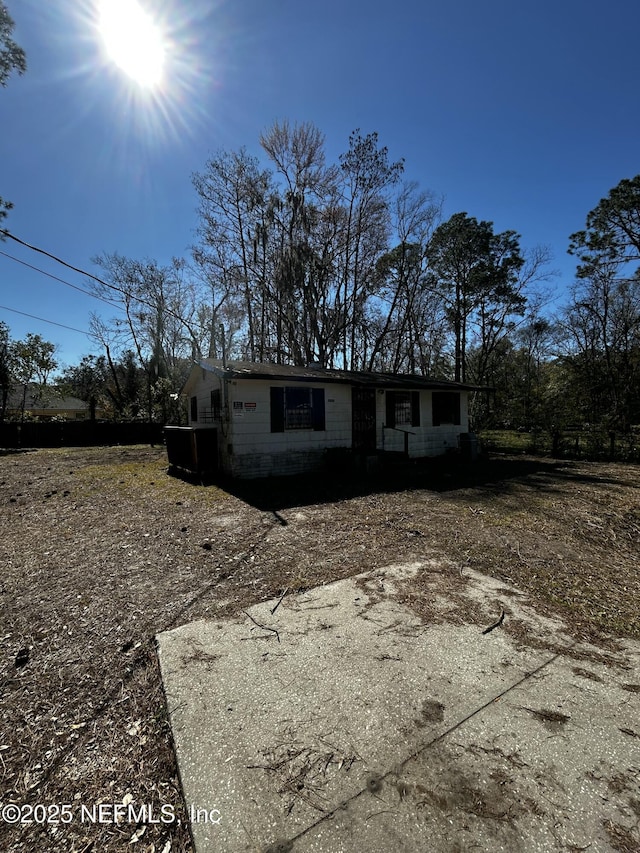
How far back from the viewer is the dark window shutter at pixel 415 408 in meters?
11.2

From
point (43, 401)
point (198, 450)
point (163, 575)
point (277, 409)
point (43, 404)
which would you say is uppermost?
point (43, 401)

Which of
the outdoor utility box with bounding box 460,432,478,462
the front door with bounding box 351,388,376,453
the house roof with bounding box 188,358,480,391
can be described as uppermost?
the house roof with bounding box 188,358,480,391

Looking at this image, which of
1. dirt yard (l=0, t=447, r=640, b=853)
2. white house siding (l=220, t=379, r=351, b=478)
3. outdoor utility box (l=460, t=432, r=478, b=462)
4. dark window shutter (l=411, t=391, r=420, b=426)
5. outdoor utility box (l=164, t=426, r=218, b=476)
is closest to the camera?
dirt yard (l=0, t=447, r=640, b=853)

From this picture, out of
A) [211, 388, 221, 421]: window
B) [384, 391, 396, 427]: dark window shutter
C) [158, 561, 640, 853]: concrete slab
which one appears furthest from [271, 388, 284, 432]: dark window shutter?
[158, 561, 640, 853]: concrete slab

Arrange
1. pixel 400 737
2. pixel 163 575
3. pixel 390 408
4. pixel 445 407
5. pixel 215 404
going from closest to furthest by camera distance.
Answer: pixel 400 737
pixel 163 575
pixel 215 404
pixel 390 408
pixel 445 407

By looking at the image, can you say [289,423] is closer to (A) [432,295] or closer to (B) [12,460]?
(B) [12,460]

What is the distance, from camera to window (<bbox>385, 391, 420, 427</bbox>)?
35.3ft

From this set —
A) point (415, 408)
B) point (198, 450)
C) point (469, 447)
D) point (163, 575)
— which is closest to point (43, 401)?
point (198, 450)

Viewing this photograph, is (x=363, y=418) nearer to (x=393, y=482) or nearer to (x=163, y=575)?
(x=393, y=482)

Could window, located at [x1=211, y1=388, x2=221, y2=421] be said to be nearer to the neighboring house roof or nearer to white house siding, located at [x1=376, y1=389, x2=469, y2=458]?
white house siding, located at [x1=376, y1=389, x2=469, y2=458]

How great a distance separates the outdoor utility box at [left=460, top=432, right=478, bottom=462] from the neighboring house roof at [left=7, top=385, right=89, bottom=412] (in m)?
24.7

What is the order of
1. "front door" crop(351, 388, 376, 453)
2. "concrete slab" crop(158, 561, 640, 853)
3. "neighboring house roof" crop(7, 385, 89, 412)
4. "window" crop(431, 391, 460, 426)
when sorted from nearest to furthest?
"concrete slab" crop(158, 561, 640, 853)
"front door" crop(351, 388, 376, 453)
"window" crop(431, 391, 460, 426)
"neighboring house roof" crop(7, 385, 89, 412)

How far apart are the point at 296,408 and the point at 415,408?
13.3 ft

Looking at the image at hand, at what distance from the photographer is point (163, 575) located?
3488mm
